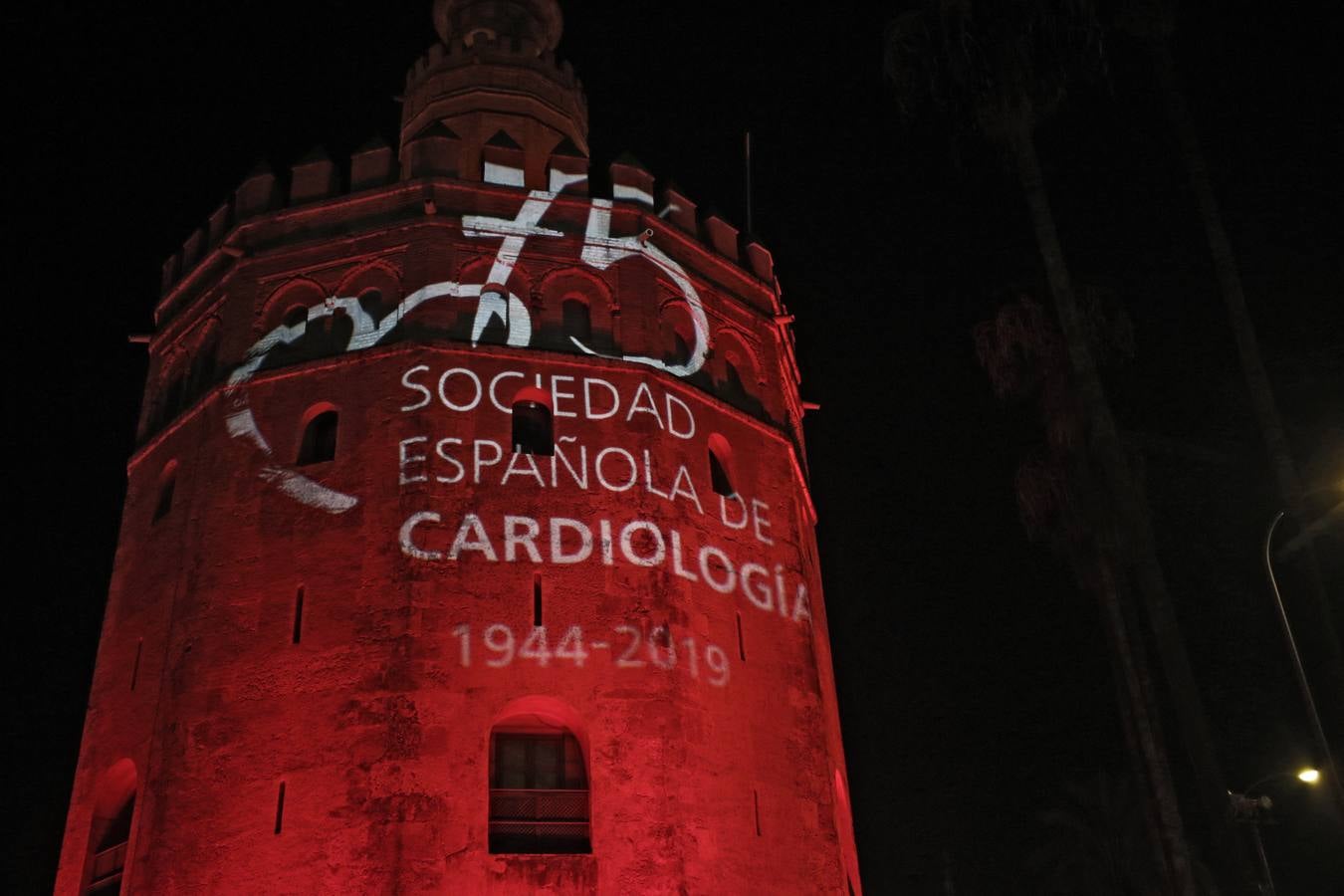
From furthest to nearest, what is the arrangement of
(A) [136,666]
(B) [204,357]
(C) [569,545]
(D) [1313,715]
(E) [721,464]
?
(B) [204,357] < (E) [721,464] < (A) [136,666] < (C) [569,545] < (D) [1313,715]

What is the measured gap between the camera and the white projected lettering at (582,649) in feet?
58.0

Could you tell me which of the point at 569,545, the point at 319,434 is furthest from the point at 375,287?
the point at 569,545

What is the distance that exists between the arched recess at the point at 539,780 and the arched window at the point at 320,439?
5.11m

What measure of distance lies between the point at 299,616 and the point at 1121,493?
41.0 ft

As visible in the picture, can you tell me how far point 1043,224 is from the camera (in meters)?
21.6

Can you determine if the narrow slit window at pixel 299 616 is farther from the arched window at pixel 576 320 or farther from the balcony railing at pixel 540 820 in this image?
the arched window at pixel 576 320

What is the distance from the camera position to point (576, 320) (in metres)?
21.4

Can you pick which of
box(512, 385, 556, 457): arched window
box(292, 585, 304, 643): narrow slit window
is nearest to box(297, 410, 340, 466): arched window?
box(292, 585, 304, 643): narrow slit window

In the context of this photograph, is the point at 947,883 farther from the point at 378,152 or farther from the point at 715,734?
the point at 378,152

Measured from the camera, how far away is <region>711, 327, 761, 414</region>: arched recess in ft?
74.7

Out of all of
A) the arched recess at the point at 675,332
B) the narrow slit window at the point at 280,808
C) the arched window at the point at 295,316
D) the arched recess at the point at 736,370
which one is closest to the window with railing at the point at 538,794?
the narrow slit window at the point at 280,808

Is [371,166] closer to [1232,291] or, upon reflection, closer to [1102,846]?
[1232,291]

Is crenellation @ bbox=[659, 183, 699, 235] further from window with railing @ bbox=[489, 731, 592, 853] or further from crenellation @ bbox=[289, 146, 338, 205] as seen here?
window with railing @ bbox=[489, 731, 592, 853]

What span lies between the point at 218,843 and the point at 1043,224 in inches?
627
